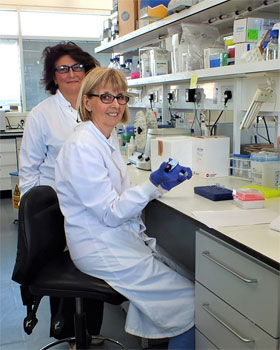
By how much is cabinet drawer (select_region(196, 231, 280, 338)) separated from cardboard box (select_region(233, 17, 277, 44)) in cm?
115

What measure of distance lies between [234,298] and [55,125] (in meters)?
1.29

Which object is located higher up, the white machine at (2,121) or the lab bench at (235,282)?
the white machine at (2,121)

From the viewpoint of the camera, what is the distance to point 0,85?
5.88 metres

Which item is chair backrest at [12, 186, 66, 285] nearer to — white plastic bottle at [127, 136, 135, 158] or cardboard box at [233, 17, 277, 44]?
cardboard box at [233, 17, 277, 44]

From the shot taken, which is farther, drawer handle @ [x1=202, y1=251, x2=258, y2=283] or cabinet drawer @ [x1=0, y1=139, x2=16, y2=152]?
cabinet drawer @ [x1=0, y1=139, x2=16, y2=152]

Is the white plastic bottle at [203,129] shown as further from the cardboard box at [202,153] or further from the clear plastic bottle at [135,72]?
the clear plastic bottle at [135,72]

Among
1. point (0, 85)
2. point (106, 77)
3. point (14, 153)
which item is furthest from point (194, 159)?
point (0, 85)

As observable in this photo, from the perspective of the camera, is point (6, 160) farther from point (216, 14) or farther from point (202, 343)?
point (202, 343)

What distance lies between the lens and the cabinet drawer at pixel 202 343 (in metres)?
1.46

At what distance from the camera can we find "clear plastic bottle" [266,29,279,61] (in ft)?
6.22

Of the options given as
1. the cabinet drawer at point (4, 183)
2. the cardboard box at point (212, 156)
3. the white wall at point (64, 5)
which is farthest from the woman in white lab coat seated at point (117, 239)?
the white wall at point (64, 5)

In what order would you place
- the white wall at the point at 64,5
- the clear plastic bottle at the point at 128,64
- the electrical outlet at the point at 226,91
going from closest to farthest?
the electrical outlet at the point at 226,91, the clear plastic bottle at the point at 128,64, the white wall at the point at 64,5

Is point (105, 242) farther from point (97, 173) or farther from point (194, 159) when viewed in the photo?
point (194, 159)

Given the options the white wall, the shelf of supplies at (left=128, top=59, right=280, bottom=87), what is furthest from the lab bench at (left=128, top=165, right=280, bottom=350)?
the white wall
